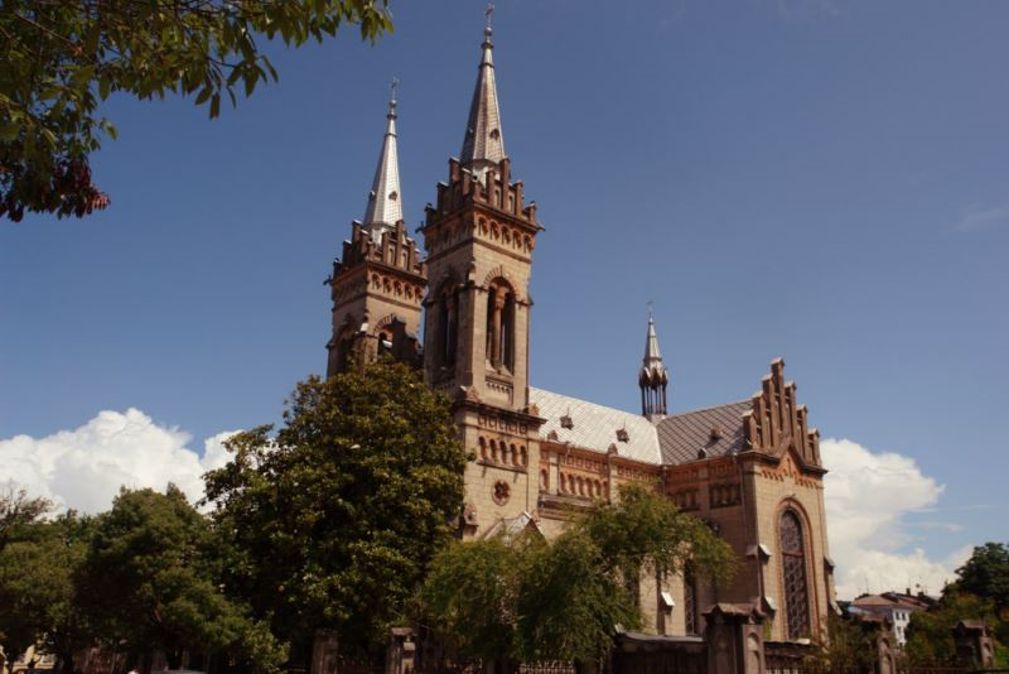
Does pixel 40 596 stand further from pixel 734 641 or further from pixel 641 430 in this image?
pixel 734 641

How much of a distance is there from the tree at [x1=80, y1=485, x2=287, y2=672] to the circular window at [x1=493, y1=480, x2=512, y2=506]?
37.9ft

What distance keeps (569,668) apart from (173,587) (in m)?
15.3

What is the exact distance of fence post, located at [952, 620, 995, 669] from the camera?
86.1ft

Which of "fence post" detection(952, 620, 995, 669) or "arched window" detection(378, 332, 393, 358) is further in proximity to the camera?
"arched window" detection(378, 332, 393, 358)

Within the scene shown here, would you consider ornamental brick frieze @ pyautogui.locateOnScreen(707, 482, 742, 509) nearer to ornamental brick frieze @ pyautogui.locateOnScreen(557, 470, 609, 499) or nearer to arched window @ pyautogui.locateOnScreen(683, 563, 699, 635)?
arched window @ pyautogui.locateOnScreen(683, 563, 699, 635)

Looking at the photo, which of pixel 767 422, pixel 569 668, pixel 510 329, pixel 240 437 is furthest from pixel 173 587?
pixel 767 422

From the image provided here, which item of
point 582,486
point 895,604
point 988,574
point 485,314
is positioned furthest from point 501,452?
point 895,604

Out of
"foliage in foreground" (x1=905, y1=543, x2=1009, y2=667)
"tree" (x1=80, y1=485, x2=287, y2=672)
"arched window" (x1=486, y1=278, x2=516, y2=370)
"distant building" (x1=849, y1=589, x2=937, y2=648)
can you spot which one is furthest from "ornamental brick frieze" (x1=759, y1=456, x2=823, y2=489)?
"distant building" (x1=849, y1=589, x2=937, y2=648)

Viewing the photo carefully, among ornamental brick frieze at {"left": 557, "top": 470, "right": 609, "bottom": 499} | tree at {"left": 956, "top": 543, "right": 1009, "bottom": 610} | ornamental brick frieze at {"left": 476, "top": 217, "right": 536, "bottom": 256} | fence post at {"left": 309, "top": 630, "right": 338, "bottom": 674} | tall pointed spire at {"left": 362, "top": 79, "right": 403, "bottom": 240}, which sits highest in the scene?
tall pointed spire at {"left": 362, "top": 79, "right": 403, "bottom": 240}

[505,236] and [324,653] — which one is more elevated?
[505,236]

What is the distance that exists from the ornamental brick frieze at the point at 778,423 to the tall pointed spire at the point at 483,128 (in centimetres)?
1972

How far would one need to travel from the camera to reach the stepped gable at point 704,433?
1897 inches

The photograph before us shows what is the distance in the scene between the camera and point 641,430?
5350 cm

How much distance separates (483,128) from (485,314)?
37.8 feet
